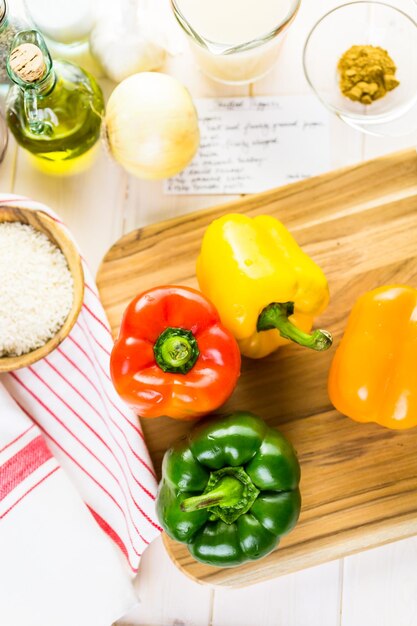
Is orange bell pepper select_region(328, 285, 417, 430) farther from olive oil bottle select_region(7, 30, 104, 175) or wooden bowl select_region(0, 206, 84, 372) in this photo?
olive oil bottle select_region(7, 30, 104, 175)

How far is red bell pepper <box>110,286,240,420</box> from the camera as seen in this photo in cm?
114

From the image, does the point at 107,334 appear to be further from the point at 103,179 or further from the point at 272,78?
the point at 272,78

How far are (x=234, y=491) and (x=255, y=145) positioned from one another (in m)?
0.64

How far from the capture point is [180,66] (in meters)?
1.47

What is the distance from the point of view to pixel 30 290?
49.6 inches

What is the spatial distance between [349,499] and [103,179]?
70 cm

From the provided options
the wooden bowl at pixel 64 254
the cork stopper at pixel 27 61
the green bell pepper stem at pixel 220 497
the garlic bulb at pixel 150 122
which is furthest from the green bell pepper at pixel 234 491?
the cork stopper at pixel 27 61

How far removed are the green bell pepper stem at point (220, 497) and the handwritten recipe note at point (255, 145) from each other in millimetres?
545

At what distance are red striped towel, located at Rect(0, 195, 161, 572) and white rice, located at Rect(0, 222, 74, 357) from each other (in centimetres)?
7

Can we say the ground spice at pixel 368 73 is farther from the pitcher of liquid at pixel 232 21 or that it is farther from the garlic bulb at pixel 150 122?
the garlic bulb at pixel 150 122

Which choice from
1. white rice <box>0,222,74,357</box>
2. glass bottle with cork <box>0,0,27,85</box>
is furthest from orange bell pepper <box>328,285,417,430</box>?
glass bottle with cork <box>0,0,27,85</box>

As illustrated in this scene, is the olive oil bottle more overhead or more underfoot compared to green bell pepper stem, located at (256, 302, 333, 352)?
more overhead

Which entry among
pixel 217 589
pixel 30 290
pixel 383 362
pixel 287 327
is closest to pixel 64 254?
pixel 30 290

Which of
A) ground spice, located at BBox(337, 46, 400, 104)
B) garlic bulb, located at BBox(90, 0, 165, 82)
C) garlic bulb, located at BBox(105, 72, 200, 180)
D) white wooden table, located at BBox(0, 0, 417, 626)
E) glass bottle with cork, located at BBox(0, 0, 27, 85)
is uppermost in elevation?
glass bottle with cork, located at BBox(0, 0, 27, 85)
